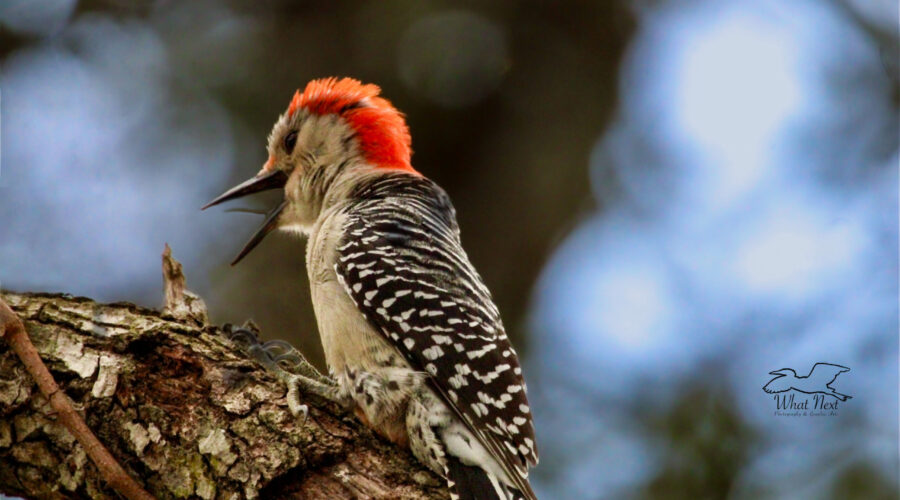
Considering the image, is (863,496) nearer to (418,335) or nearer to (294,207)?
(418,335)

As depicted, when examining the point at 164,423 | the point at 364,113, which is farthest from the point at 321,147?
the point at 164,423

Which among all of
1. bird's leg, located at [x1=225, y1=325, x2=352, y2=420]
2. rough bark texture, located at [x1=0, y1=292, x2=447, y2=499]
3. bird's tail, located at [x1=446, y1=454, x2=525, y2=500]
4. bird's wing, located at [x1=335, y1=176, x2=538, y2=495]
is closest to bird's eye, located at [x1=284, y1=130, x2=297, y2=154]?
bird's wing, located at [x1=335, y1=176, x2=538, y2=495]

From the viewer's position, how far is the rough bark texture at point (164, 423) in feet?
9.09

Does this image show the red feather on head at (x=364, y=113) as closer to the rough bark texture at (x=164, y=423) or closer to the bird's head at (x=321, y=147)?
the bird's head at (x=321, y=147)

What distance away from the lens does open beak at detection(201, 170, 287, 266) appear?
184 inches

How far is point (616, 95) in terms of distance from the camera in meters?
6.15

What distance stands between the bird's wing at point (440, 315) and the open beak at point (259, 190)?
69cm

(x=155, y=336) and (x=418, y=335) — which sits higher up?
(x=418, y=335)

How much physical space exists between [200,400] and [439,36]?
374 cm

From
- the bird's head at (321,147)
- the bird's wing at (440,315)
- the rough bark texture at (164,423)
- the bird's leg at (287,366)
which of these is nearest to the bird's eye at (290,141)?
the bird's head at (321,147)

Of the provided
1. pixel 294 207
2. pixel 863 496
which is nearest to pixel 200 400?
pixel 294 207

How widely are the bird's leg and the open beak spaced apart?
83 cm

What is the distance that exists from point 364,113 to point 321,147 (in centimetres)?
33

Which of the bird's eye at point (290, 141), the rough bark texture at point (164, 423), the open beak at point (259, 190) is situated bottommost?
the rough bark texture at point (164, 423)
